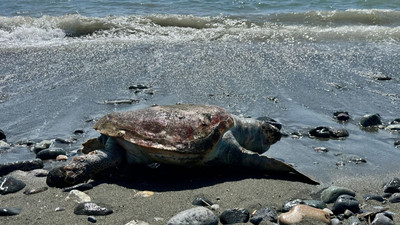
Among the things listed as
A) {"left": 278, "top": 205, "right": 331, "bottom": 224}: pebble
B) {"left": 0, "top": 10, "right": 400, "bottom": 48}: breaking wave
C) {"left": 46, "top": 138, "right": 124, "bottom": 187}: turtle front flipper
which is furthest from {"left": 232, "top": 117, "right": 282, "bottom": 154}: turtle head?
{"left": 0, "top": 10, "right": 400, "bottom": 48}: breaking wave

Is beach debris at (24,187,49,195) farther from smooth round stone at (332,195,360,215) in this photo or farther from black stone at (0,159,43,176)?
smooth round stone at (332,195,360,215)

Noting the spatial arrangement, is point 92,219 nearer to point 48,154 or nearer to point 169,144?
point 169,144

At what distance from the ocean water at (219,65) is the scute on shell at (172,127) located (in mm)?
→ 884

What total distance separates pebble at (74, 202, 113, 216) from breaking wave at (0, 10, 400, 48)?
7718 millimetres

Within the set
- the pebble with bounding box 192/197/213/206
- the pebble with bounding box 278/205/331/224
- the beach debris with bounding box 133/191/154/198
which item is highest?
the pebble with bounding box 278/205/331/224

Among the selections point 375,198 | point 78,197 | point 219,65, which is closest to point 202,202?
point 78,197

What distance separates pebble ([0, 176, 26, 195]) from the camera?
419 cm

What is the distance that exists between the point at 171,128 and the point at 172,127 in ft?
0.04

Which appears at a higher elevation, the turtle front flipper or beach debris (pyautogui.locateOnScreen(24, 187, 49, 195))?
the turtle front flipper

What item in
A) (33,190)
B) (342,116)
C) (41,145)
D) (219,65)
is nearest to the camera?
(33,190)

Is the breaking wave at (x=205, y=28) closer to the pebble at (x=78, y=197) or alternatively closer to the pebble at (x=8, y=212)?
the pebble at (x=78, y=197)

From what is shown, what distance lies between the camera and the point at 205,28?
12.6 metres

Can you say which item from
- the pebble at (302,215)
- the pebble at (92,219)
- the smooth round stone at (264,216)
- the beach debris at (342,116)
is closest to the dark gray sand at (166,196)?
the pebble at (92,219)

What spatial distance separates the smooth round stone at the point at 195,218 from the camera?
11.2ft
